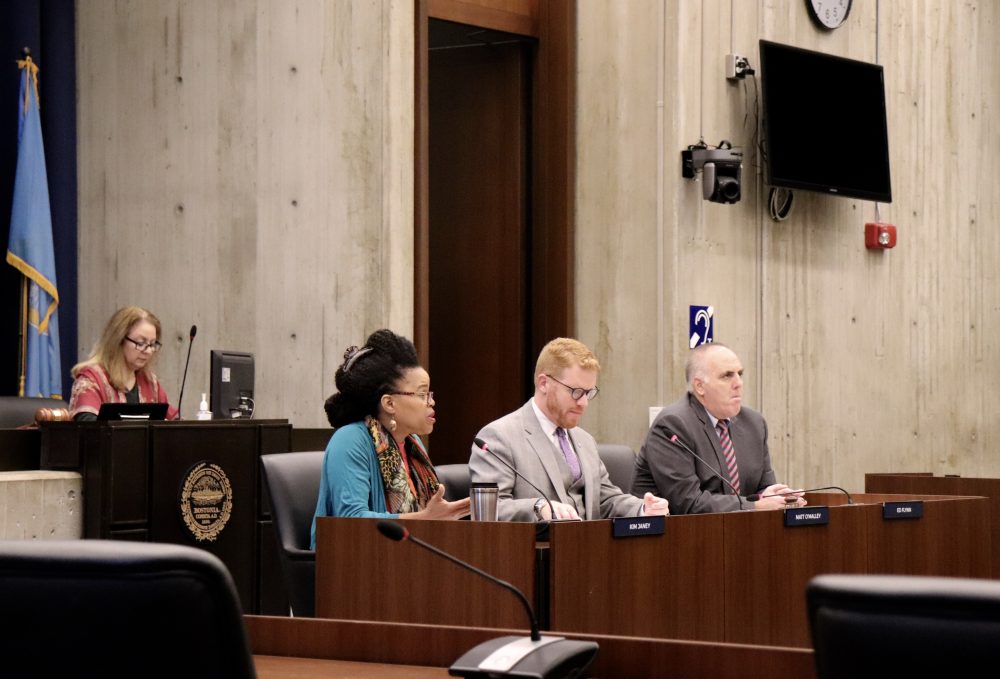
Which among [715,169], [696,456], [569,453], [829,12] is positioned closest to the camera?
[569,453]

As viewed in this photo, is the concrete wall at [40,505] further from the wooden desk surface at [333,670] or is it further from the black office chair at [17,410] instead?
the wooden desk surface at [333,670]

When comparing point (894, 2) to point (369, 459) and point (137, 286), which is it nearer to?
point (137, 286)

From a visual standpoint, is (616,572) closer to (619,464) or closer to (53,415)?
(619,464)

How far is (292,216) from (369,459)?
321 centimetres

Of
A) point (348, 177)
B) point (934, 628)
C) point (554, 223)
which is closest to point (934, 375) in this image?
point (554, 223)

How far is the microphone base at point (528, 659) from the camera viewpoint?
1781 mm

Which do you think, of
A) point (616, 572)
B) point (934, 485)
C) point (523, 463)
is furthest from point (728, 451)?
point (934, 485)

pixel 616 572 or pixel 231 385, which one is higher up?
pixel 231 385

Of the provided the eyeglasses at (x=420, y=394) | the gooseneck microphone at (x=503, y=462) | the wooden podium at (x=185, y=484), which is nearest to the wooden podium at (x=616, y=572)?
the gooseneck microphone at (x=503, y=462)

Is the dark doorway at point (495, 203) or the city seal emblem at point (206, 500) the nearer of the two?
the city seal emblem at point (206, 500)

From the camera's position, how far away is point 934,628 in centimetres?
124

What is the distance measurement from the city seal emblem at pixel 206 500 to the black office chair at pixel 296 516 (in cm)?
162

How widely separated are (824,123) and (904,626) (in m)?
7.34

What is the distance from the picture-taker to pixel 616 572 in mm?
3639
